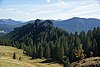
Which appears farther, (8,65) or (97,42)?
(97,42)

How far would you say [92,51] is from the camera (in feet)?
497

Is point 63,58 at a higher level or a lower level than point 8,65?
lower

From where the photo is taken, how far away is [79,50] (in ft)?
467

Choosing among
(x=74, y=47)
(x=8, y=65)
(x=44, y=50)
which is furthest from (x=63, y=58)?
(x=8, y=65)

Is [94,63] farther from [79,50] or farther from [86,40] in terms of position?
[86,40]

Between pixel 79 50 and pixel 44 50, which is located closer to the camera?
pixel 79 50

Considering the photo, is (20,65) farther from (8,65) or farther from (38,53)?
(38,53)

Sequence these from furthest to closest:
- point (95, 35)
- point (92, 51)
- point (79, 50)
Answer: point (95, 35), point (92, 51), point (79, 50)

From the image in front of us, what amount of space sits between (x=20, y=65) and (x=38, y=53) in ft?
326

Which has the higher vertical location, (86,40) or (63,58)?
(86,40)

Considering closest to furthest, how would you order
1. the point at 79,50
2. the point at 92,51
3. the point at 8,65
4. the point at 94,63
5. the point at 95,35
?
the point at 8,65 < the point at 94,63 < the point at 79,50 < the point at 92,51 < the point at 95,35

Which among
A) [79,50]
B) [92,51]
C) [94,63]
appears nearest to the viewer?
[94,63]

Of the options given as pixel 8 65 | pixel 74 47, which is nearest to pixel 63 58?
pixel 74 47

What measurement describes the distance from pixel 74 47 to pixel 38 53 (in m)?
35.9
